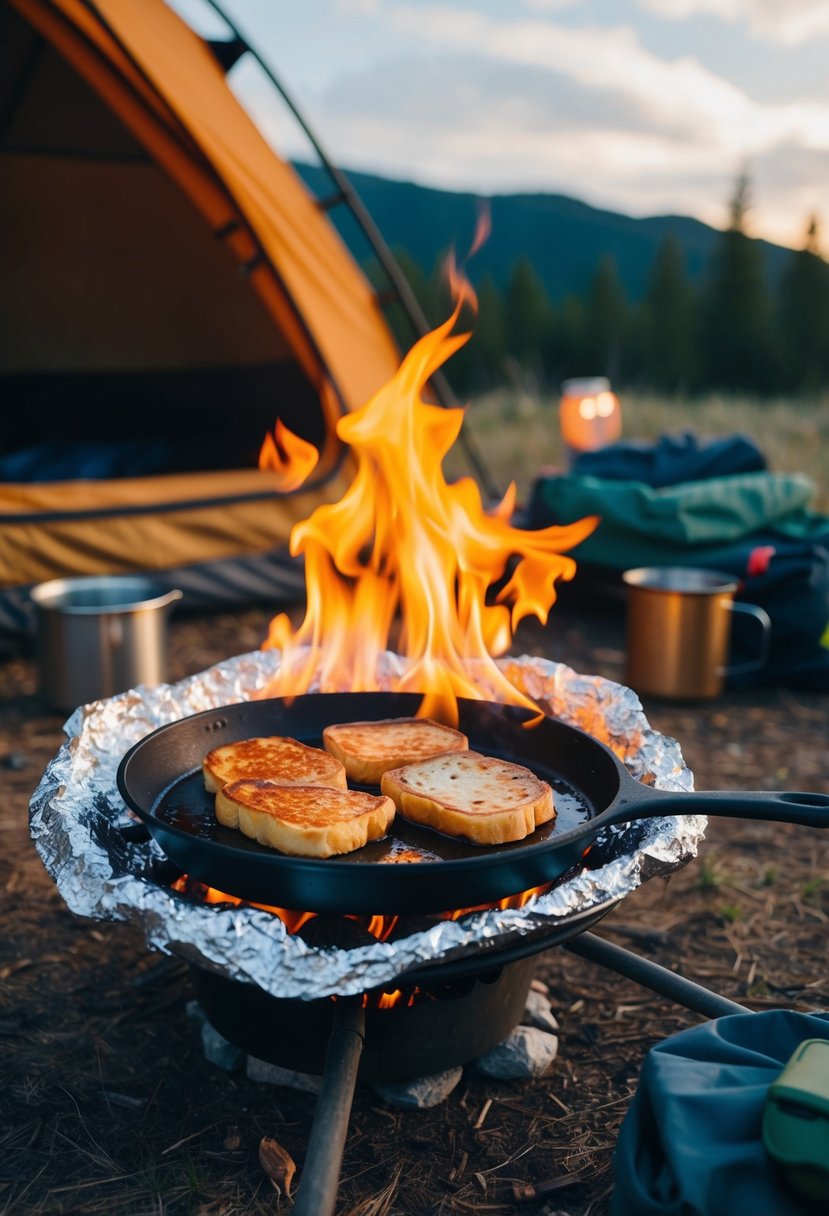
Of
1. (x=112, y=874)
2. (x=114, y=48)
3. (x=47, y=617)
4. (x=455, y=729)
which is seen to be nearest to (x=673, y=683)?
(x=455, y=729)

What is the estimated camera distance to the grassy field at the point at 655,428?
27.0 ft

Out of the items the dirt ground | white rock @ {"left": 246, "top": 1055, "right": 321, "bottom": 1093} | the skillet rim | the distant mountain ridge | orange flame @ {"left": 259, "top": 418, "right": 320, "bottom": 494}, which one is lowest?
Answer: the dirt ground

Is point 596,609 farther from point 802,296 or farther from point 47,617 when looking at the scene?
point 802,296

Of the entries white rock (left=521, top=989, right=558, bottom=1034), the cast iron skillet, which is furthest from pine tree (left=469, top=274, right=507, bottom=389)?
white rock (left=521, top=989, right=558, bottom=1034)

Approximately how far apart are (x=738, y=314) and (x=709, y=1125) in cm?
4692

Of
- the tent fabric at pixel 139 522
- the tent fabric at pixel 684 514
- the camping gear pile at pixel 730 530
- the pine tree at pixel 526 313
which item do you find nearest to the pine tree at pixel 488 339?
the pine tree at pixel 526 313

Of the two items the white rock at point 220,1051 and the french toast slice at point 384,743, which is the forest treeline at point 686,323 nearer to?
the french toast slice at point 384,743

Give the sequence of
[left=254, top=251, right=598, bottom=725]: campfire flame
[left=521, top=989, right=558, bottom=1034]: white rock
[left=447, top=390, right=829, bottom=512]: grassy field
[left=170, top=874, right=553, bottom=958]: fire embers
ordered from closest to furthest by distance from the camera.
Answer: [left=170, top=874, right=553, bottom=958]: fire embers → [left=521, top=989, right=558, bottom=1034]: white rock → [left=254, top=251, right=598, bottom=725]: campfire flame → [left=447, top=390, right=829, bottom=512]: grassy field

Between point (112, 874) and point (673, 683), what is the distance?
2712 millimetres

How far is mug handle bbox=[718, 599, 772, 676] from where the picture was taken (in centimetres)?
387

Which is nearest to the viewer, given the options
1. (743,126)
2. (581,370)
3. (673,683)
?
(673,683)

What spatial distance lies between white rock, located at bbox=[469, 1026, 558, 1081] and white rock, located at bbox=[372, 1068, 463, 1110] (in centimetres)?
9

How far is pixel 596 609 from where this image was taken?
5039 mm

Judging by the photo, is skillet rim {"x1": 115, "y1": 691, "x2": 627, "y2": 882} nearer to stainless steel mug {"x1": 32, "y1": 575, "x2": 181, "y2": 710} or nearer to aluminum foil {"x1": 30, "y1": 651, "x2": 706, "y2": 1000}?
aluminum foil {"x1": 30, "y1": 651, "x2": 706, "y2": 1000}
